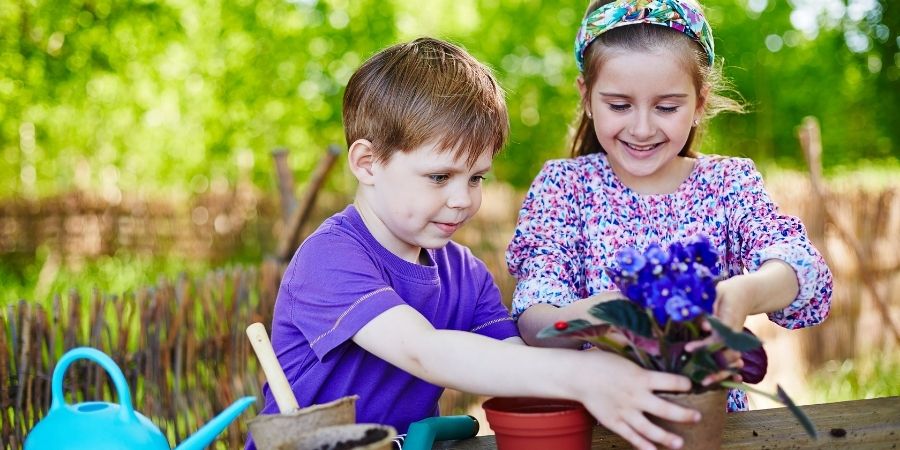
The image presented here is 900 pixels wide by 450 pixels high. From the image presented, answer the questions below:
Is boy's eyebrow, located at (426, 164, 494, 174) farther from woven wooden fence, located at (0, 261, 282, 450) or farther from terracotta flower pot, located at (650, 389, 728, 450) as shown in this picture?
woven wooden fence, located at (0, 261, 282, 450)

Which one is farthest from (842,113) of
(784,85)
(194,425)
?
(194,425)

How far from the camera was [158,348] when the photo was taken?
343cm

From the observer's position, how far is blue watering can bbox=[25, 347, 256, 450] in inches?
62.7

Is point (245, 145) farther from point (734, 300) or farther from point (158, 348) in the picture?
point (734, 300)

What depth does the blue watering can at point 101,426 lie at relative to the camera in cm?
159

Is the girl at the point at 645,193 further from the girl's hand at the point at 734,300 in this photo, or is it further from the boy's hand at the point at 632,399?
the boy's hand at the point at 632,399

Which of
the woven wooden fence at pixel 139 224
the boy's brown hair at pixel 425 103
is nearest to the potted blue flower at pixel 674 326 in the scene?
the boy's brown hair at pixel 425 103

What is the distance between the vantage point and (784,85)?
17781 millimetres

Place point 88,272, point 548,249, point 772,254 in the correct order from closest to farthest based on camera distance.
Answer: point 772,254 → point 548,249 → point 88,272

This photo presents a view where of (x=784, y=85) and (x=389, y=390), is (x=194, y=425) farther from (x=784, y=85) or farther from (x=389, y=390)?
(x=784, y=85)

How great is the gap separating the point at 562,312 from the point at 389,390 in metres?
0.43

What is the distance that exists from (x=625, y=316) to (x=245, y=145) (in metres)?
12.0

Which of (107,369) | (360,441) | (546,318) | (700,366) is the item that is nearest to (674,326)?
(700,366)

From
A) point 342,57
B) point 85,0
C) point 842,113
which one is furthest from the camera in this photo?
point 842,113
